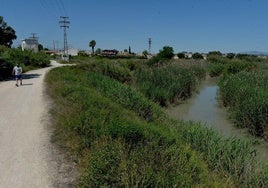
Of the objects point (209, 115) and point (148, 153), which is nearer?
point (148, 153)

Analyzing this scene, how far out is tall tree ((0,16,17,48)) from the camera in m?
77.2

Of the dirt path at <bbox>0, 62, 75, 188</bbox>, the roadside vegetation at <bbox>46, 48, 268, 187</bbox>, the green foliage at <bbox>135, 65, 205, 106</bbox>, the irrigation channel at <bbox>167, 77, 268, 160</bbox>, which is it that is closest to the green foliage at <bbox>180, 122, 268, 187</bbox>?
the roadside vegetation at <bbox>46, 48, 268, 187</bbox>

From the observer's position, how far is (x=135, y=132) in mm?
7711

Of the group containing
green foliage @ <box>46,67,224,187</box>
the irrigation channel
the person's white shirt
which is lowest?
the irrigation channel

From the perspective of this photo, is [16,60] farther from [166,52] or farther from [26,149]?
[166,52]

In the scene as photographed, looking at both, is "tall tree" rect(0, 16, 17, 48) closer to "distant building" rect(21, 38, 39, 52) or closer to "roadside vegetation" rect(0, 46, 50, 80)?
"distant building" rect(21, 38, 39, 52)

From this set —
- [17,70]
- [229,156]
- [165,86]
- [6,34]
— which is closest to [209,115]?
[165,86]

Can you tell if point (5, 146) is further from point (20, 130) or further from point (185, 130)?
point (185, 130)

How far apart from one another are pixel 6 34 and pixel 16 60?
4784 centimetres

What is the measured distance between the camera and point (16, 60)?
1377 inches

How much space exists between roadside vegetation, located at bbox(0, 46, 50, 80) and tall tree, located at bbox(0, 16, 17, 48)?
32773 millimetres

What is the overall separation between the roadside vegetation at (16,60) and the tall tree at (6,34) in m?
32.8

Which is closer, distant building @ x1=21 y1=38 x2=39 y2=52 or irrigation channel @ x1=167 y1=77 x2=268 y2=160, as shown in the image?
irrigation channel @ x1=167 y1=77 x2=268 y2=160

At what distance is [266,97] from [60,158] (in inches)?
368
